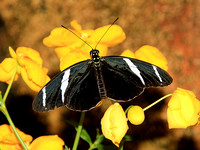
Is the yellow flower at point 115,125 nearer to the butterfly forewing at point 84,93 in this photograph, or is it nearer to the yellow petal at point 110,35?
the butterfly forewing at point 84,93

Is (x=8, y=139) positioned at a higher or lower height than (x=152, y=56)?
lower

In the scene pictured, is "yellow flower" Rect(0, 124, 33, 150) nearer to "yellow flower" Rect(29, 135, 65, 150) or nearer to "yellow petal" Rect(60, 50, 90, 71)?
"yellow flower" Rect(29, 135, 65, 150)

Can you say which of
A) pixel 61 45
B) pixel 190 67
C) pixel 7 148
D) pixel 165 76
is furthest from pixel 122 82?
pixel 190 67

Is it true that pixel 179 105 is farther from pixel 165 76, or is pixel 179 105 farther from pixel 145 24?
pixel 145 24

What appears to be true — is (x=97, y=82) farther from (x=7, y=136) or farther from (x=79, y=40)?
(x=7, y=136)

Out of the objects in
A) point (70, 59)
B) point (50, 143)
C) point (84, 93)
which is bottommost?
point (50, 143)

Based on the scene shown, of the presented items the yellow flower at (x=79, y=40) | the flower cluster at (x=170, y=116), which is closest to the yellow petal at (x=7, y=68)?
the yellow flower at (x=79, y=40)

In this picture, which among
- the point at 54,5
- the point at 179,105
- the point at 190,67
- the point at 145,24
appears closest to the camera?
the point at 179,105

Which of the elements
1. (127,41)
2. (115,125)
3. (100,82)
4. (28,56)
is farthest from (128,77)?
(127,41)
